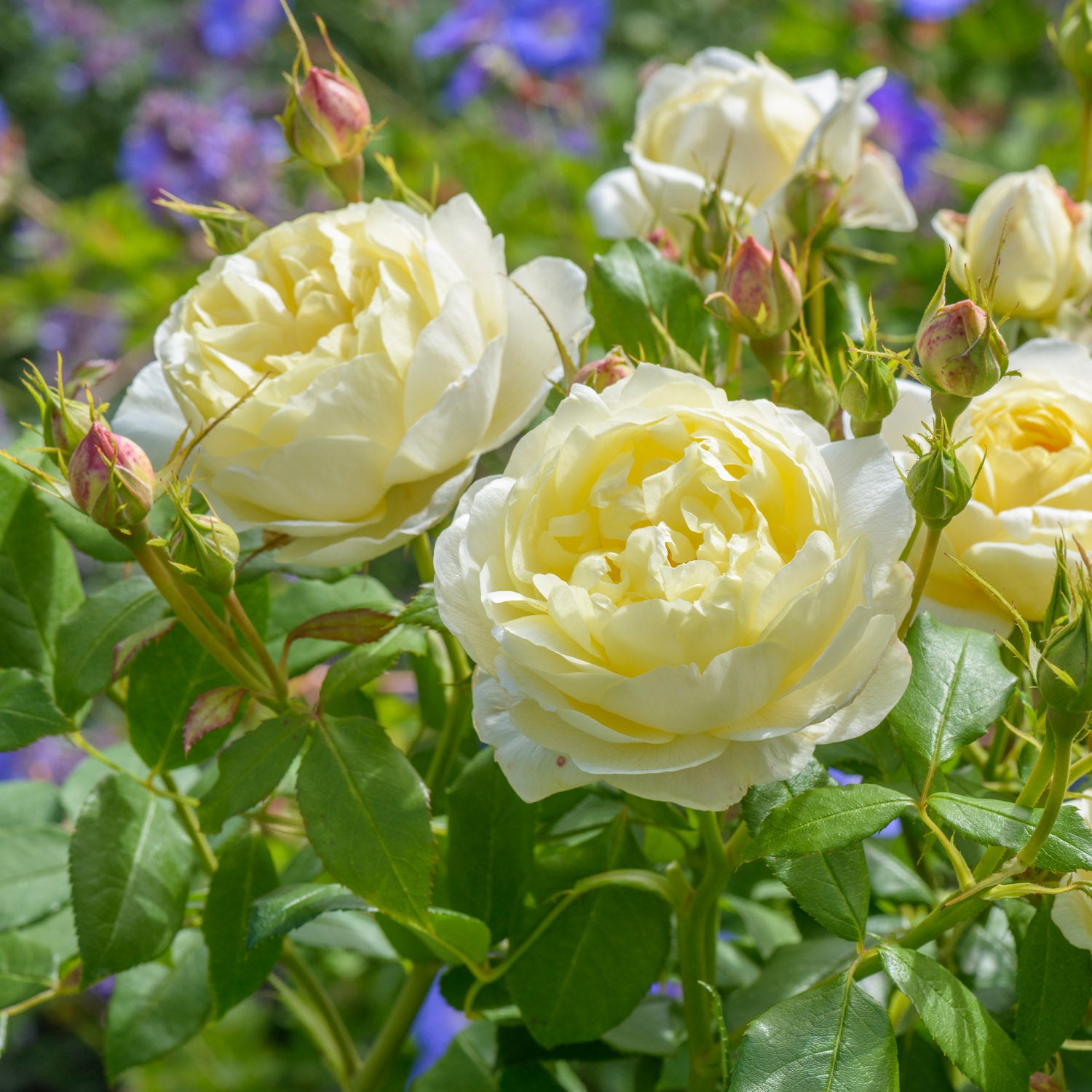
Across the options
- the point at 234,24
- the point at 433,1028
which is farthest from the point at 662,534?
the point at 234,24

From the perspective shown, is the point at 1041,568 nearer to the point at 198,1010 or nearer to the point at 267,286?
the point at 267,286

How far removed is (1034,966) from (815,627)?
0.15 m

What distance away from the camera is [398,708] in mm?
825

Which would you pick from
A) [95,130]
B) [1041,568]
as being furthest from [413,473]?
[95,130]

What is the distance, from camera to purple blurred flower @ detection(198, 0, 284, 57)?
77.6 inches

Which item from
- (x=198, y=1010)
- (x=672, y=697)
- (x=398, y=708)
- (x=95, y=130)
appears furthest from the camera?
(x=95, y=130)

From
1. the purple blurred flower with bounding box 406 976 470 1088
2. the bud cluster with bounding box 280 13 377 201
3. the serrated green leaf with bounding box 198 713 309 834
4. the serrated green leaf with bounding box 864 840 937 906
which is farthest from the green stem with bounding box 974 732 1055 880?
the purple blurred flower with bounding box 406 976 470 1088

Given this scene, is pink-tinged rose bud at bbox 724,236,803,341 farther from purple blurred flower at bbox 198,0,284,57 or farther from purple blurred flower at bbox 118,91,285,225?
purple blurred flower at bbox 198,0,284,57

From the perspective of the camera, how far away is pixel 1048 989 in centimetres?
36

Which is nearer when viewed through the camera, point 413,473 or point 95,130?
point 413,473

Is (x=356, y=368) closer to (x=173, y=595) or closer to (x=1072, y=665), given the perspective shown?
(x=173, y=595)

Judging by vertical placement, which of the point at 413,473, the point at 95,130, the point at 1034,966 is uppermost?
the point at 413,473

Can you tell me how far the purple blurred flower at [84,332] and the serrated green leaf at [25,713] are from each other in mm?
1216

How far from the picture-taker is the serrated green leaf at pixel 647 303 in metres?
0.45
